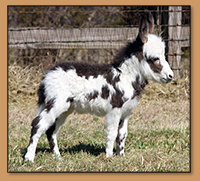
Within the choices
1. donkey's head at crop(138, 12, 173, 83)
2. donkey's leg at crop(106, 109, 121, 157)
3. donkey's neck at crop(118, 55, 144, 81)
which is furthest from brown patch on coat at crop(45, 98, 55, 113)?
donkey's head at crop(138, 12, 173, 83)

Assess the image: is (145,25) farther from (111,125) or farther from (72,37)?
(72,37)

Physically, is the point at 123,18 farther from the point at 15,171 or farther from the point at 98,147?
the point at 15,171

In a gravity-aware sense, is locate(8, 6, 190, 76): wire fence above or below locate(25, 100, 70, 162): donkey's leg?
above

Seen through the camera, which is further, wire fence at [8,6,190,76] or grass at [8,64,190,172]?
wire fence at [8,6,190,76]

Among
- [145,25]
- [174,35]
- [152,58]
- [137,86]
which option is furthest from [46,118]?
[174,35]

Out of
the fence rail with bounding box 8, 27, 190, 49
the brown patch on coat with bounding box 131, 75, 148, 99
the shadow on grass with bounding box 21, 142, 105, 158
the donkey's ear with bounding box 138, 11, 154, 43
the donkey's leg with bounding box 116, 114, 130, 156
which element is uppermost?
the fence rail with bounding box 8, 27, 190, 49

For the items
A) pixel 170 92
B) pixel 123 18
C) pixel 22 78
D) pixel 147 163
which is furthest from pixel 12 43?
pixel 147 163

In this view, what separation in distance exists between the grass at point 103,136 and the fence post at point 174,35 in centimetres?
58

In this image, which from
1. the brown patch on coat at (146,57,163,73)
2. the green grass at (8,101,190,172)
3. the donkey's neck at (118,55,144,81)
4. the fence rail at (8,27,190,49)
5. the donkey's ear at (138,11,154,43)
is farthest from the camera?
the fence rail at (8,27,190,49)

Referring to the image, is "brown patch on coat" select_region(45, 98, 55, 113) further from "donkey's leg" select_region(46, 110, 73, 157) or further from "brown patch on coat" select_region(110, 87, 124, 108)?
"brown patch on coat" select_region(110, 87, 124, 108)

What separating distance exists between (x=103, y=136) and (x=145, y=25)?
Result: 217cm

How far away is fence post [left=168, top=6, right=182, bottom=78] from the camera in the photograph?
7676 millimetres

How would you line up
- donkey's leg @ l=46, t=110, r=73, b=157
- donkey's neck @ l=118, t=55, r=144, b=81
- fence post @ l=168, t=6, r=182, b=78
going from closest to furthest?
donkey's neck @ l=118, t=55, r=144, b=81, donkey's leg @ l=46, t=110, r=73, b=157, fence post @ l=168, t=6, r=182, b=78

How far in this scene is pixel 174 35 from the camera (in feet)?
25.5
